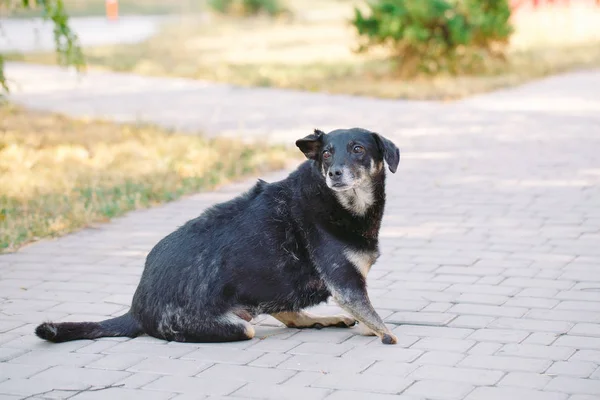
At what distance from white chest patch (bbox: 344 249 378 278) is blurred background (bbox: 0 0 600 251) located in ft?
11.5

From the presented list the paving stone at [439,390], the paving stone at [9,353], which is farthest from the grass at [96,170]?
the paving stone at [439,390]

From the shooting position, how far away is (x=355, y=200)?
5.46 meters

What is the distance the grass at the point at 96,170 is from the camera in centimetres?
855

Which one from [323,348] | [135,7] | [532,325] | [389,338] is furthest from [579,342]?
[135,7]

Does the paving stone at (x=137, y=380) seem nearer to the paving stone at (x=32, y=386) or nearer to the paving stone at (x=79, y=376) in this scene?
the paving stone at (x=79, y=376)

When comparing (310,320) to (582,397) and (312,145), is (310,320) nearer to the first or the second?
(312,145)

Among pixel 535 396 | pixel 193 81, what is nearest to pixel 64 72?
pixel 193 81

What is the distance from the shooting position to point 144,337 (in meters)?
5.48

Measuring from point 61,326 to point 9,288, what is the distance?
4.71ft

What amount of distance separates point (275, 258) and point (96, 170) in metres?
5.33

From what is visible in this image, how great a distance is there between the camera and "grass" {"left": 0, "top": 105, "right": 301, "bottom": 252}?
8.55m

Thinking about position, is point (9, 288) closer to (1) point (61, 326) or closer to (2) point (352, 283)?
(1) point (61, 326)

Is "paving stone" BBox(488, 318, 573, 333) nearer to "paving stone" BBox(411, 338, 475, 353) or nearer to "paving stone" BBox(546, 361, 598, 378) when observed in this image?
"paving stone" BBox(411, 338, 475, 353)

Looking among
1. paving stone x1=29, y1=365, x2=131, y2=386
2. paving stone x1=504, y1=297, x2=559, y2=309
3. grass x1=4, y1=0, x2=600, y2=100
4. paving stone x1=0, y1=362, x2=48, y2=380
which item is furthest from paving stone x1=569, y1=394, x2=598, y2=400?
grass x1=4, y1=0, x2=600, y2=100
